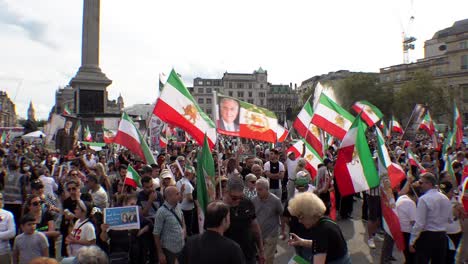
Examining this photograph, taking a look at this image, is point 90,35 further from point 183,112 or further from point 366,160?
point 366,160

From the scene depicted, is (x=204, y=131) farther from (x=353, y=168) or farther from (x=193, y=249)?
(x=193, y=249)

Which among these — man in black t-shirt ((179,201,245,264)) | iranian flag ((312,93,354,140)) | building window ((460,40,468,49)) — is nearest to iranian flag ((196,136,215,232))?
man in black t-shirt ((179,201,245,264))

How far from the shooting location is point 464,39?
67938mm

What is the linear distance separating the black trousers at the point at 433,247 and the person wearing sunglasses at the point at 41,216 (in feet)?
17.3

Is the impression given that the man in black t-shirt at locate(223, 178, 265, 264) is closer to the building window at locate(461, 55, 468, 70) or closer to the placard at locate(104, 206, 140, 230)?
the placard at locate(104, 206, 140, 230)

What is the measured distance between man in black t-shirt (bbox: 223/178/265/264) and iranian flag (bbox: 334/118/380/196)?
2.00 metres

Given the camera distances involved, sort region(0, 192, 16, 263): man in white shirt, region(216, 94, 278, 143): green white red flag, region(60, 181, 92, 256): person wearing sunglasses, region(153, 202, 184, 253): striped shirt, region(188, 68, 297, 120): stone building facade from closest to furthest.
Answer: region(0, 192, 16, 263): man in white shirt
region(153, 202, 184, 253): striped shirt
region(60, 181, 92, 256): person wearing sunglasses
region(216, 94, 278, 143): green white red flag
region(188, 68, 297, 120): stone building facade

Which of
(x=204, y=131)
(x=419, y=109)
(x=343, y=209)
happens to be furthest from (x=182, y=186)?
(x=419, y=109)

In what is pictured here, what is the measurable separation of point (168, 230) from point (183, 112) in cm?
257

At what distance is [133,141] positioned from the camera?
8867 millimetres

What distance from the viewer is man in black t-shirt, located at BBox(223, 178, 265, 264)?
531 centimetres

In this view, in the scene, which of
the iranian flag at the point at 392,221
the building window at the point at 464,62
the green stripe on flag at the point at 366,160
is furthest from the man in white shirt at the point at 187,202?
the building window at the point at 464,62

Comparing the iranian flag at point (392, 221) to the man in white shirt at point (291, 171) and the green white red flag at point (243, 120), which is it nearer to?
the green white red flag at point (243, 120)

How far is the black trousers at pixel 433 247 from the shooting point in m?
5.99
